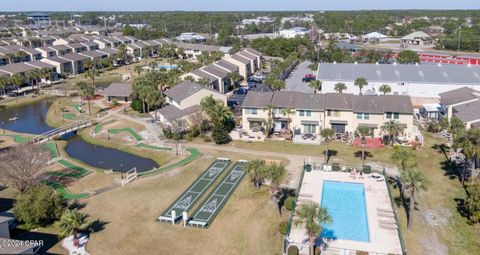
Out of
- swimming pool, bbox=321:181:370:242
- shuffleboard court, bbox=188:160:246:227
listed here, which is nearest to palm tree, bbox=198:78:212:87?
shuffleboard court, bbox=188:160:246:227

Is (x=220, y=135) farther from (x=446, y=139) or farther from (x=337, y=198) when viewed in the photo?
(x=446, y=139)

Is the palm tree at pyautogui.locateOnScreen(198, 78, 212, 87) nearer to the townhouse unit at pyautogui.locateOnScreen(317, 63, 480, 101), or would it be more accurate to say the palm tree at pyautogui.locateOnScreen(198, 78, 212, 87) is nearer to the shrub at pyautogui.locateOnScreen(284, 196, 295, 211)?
the townhouse unit at pyautogui.locateOnScreen(317, 63, 480, 101)

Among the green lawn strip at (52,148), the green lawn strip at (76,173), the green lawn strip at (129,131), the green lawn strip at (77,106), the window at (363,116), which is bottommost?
the green lawn strip at (76,173)

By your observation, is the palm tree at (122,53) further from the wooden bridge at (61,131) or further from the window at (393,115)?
the window at (393,115)

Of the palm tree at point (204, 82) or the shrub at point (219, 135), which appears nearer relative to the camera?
the shrub at point (219, 135)

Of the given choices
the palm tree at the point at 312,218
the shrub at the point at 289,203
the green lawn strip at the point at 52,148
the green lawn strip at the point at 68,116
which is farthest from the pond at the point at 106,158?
the palm tree at the point at 312,218

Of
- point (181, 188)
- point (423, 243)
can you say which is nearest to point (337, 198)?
point (423, 243)

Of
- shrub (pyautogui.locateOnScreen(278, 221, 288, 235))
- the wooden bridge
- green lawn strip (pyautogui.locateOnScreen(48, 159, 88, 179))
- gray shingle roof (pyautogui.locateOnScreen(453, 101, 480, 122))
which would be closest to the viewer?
shrub (pyautogui.locateOnScreen(278, 221, 288, 235))
